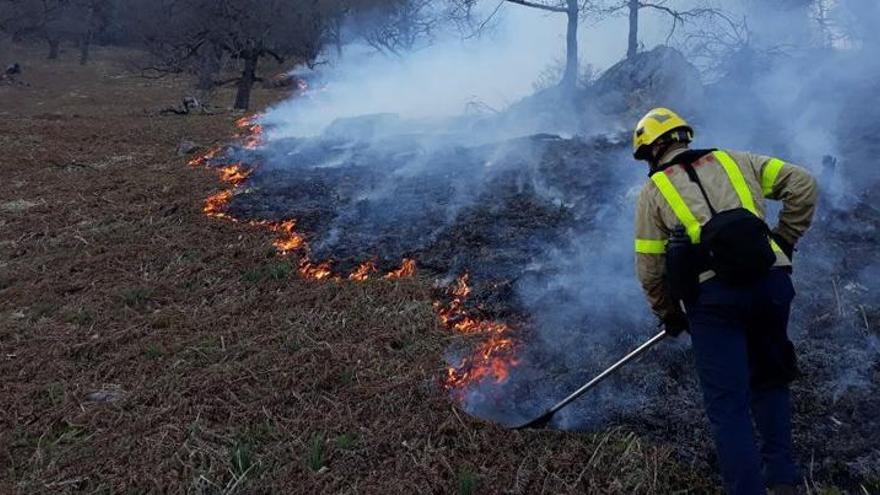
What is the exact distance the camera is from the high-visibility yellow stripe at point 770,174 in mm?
3600

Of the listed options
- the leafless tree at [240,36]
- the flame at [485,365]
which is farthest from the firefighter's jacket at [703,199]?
the leafless tree at [240,36]

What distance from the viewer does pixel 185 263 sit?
7.19m

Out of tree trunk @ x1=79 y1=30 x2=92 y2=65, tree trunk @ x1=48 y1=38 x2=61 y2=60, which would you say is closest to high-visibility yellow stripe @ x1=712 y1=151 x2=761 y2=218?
tree trunk @ x1=79 y1=30 x2=92 y2=65

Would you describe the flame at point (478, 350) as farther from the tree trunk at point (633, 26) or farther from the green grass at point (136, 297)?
the tree trunk at point (633, 26)

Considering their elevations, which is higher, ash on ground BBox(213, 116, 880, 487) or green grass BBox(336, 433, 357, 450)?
ash on ground BBox(213, 116, 880, 487)

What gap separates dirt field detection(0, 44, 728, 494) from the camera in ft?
12.6

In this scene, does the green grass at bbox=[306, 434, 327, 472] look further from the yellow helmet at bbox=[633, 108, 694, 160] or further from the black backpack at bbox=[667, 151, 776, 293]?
the yellow helmet at bbox=[633, 108, 694, 160]

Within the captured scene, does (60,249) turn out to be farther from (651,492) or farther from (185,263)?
(651,492)

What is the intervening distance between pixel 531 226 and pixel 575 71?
8876mm

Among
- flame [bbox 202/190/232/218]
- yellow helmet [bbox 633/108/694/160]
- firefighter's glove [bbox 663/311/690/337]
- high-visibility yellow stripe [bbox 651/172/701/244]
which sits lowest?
flame [bbox 202/190/232/218]

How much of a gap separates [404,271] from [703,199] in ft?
12.2

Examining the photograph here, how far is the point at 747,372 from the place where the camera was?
3215 mm

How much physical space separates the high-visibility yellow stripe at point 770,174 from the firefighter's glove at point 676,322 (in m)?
0.81

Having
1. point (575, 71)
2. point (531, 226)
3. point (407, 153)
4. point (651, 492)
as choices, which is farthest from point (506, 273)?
point (575, 71)
